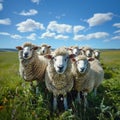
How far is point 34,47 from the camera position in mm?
7656

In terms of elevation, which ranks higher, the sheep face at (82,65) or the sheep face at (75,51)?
the sheep face at (75,51)

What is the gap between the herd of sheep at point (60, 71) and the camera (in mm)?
6211

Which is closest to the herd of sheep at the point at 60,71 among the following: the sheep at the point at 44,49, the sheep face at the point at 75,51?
the sheep face at the point at 75,51

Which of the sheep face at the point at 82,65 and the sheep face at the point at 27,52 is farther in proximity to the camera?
the sheep face at the point at 27,52

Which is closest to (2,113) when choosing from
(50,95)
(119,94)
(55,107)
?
(55,107)

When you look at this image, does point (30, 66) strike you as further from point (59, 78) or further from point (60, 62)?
point (60, 62)

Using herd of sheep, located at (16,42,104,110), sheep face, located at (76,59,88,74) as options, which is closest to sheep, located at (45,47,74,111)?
herd of sheep, located at (16,42,104,110)

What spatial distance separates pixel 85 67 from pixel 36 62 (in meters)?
1.92

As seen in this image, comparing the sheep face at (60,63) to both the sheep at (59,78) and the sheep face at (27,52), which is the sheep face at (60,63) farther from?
the sheep face at (27,52)

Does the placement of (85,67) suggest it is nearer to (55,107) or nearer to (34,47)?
(55,107)

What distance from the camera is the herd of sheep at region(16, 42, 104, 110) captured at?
621 cm

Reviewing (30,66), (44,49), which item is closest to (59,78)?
(30,66)

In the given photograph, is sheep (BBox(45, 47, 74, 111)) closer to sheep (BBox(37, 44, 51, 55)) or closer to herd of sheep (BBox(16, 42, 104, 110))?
herd of sheep (BBox(16, 42, 104, 110))

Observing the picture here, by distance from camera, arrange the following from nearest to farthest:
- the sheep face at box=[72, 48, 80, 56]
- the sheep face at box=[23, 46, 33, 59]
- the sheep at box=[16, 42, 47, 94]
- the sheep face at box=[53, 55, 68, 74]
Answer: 1. the sheep face at box=[53, 55, 68, 74]
2. the sheep face at box=[23, 46, 33, 59]
3. the sheep at box=[16, 42, 47, 94]
4. the sheep face at box=[72, 48, 80, 56]
